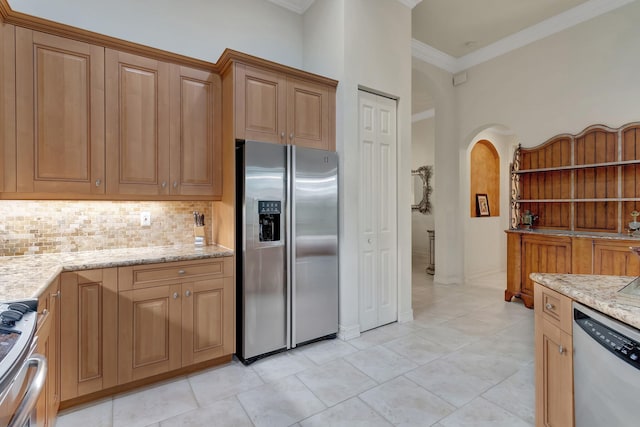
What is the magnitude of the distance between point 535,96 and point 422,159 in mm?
2729

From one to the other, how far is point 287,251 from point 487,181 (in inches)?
187

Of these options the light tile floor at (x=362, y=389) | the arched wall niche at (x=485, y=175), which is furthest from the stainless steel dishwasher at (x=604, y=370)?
the arched wall niche at (x=485, y=175)

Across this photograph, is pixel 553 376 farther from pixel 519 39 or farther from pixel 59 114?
pixel 519 39

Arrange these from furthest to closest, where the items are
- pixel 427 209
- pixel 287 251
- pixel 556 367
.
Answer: pixel 427 209 < pixel 287 251 < pixel 556 367

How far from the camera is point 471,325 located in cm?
330

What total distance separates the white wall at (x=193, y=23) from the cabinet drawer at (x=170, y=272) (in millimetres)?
1915

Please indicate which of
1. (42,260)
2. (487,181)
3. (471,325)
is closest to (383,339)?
(471,325)

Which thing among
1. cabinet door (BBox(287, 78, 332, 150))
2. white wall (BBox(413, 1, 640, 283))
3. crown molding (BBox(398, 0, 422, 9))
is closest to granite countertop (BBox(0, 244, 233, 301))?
cabinet door (BBox(287, 78, 332, 150))

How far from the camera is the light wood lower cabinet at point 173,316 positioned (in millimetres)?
2092

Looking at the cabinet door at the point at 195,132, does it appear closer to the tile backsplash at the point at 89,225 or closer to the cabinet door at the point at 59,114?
the tile backsplash at the point at 89,225

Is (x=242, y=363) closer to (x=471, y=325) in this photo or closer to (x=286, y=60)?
(x=471, y=325)

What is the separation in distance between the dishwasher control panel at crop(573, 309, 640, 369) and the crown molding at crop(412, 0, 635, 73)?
4151 mm

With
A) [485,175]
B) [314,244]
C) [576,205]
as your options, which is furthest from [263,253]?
[485,175]

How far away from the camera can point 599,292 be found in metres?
1.28
